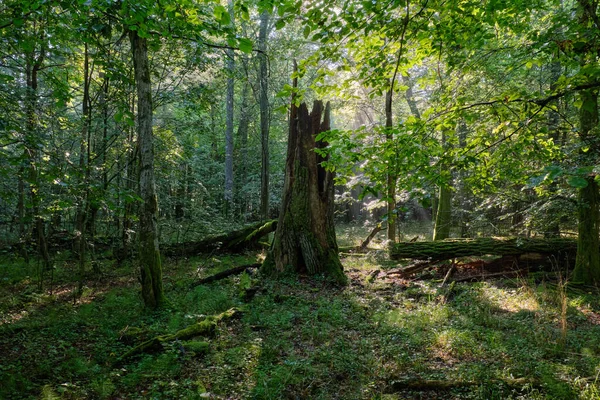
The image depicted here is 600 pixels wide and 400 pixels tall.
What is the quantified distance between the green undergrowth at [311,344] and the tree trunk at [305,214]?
1088 millimetres

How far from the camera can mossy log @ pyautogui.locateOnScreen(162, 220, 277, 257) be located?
13102 mm

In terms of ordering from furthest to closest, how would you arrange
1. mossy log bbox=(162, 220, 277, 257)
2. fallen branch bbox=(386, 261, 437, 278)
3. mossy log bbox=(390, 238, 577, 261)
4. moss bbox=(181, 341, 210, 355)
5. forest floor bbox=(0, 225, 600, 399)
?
mossy log bbox=(162, 220, 277, 257) → fallen branch bbox=(386, 261, 437, 278) → mossy log bbox=(390, 238, 577, 261) → moss bbox=(181, 341, 210, 355) → forest floor bbox=(0, 225, 600, 399)

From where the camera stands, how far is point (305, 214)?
9750 mm

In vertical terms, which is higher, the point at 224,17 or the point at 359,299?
the point at 224,17

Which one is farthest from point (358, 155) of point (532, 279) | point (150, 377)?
point (532, 279)

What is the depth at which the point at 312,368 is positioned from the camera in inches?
179

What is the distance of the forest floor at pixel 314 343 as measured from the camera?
411 cm

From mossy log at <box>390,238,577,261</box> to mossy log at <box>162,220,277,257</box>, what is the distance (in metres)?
5.09

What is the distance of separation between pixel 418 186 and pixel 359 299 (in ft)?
13.0

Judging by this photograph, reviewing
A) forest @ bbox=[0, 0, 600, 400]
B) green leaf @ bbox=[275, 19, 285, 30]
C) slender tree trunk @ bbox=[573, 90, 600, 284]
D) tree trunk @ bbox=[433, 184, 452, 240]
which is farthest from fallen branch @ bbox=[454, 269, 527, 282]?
green leaf @ bbox=[275, 19, 285, 30]

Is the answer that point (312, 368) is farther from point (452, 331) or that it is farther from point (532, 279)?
point (532, 279)

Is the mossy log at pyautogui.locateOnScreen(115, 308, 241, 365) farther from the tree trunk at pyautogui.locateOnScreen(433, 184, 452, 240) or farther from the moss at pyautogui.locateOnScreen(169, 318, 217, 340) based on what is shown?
the tree trunk at pyautogui.locateOnScreen(433, 184, 452, 240)

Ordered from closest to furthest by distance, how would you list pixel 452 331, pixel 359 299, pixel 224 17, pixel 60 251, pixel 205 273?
pixel 224 17 < pixel 452 331 < pixel 359 299 < pixel 205 273 < pixel 60 251

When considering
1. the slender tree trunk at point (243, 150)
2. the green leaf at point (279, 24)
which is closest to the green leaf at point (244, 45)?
the green leaf at point (279, 24)
